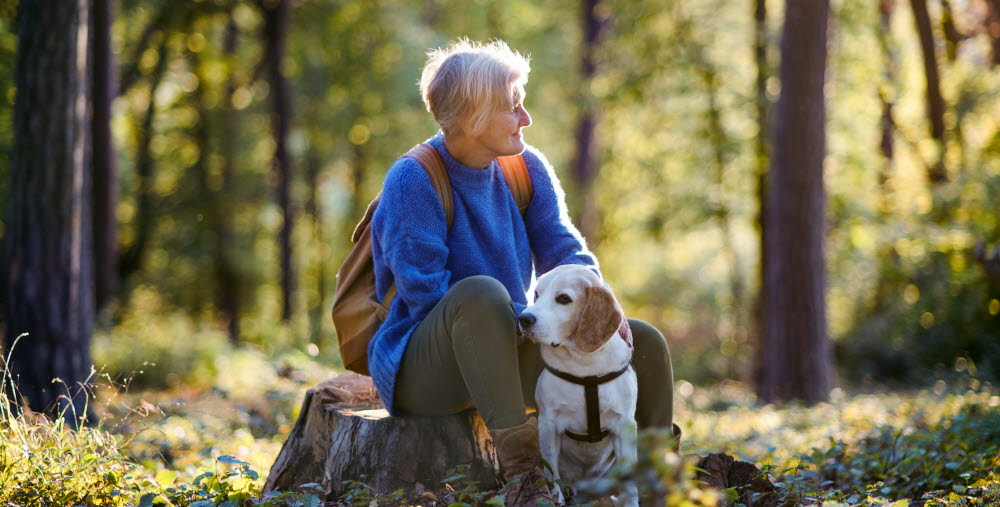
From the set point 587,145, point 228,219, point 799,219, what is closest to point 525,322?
point 799,219

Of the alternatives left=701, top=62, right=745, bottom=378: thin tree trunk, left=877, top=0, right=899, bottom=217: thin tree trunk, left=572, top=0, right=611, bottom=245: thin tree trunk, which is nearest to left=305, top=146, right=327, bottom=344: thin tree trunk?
left=572, top=0, right=611, bottom=245: thin tree trunk

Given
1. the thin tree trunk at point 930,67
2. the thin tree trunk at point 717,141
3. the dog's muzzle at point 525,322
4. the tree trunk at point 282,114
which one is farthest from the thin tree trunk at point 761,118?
the dog's muzzle at point 525,322

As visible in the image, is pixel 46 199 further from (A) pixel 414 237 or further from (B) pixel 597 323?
(B) pixel 597 323

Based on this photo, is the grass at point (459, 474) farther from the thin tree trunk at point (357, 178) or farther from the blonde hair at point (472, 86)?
the thin tree trunk at point (357, 178)

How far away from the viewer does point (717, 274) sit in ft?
67.7

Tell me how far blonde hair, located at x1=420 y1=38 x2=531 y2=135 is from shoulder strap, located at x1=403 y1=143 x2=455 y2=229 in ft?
0.44

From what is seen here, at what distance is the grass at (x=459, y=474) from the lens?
10.5 ft

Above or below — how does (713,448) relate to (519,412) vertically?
below

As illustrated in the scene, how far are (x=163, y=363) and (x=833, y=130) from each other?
9.73m

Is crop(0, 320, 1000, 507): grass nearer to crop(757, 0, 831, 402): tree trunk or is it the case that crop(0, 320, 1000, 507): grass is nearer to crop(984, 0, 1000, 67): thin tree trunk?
crop(757, 0, 831, 402): tree trunk

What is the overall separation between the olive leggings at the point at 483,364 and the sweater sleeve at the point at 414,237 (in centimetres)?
11

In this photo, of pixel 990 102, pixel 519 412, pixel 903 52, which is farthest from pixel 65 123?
pixel 903 52

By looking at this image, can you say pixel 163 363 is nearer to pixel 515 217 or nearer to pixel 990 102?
pixel 515 217

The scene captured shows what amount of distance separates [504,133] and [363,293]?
95 cm
